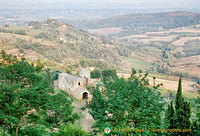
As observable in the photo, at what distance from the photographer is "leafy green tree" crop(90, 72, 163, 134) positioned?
11.6m

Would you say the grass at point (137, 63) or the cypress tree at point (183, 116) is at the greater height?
the cypress tree at point (183, 116)

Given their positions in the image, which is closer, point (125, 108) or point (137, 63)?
point (125, 108)

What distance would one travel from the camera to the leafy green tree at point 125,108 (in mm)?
11586

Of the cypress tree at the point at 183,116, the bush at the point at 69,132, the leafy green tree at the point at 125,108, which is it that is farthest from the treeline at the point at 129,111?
the bush at the point at 69,132

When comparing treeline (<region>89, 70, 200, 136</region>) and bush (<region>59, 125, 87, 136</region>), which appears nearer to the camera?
treeline (<region>89, 70, 200, 136</region>)

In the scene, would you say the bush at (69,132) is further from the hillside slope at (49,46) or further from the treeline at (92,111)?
the hillside slope at (49,46)


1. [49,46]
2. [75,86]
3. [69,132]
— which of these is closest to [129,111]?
[69,132]

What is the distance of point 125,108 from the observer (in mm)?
11695

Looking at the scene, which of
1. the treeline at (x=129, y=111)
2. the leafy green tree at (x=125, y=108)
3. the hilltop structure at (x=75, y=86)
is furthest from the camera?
the hilltop structure at (x=75, y=86)

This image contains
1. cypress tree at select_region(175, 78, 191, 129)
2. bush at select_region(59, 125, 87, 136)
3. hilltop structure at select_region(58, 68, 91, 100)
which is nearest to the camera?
bush at select_region(59, 125, 87, 136)

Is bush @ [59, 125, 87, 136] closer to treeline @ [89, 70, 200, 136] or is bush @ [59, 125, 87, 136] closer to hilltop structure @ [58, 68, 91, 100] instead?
treeline @ [89, 70, 200, 136]

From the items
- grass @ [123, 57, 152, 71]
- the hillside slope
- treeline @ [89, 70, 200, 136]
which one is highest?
treeline @ [89, 70, 200, 136]

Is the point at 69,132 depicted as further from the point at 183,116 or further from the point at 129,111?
the point at 183,116

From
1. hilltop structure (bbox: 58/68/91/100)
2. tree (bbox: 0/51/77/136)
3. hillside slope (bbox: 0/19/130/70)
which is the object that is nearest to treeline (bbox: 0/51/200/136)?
tree (bbox: 0/51/77/136)
